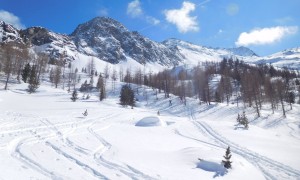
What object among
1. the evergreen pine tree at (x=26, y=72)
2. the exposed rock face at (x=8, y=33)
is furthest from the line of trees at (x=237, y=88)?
the exposed rock face at (x=8, y=33)

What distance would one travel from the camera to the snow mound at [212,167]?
43.2ft

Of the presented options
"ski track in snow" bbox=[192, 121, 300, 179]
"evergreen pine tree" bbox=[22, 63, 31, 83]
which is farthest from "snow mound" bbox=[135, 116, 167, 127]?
"evergreen pine tree" bbox=[22, 63, 31, 83]

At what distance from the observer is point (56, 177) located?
31.6 ft

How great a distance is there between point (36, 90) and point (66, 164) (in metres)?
68.7

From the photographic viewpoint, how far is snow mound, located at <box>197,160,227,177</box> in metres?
13.2

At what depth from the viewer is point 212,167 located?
1346 centimetres

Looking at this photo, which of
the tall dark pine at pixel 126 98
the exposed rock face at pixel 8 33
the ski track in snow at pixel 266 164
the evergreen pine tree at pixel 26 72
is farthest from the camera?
the exposed rock face at pixel 8 33

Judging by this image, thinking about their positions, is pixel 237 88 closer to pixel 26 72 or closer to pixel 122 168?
pixel 26 72

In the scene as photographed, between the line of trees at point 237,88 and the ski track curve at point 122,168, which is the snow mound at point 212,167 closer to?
the ski track curve at point 122,168

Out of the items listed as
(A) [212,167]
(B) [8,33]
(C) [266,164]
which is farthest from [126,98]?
(B) [8,33]

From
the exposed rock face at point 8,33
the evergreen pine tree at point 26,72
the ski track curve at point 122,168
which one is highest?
the exposed rock face at point 8,33

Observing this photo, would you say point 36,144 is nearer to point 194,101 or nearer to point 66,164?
point 66,164

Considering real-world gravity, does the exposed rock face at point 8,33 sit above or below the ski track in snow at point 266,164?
above

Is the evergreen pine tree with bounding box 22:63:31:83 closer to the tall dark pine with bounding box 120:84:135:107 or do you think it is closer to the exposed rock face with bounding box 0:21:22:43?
the tall dark pine with bounding box 120:84:135:107
